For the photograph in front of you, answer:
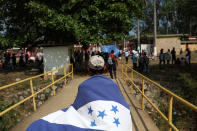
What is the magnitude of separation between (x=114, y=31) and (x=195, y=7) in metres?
13.4

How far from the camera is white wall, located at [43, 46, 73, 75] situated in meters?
15.0

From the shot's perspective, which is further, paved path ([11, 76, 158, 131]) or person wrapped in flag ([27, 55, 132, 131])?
paved path ([11, 76, 158, 131])

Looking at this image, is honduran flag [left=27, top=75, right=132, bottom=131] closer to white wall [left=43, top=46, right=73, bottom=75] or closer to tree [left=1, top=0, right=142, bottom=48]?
tree [left=1, top=0, right=142, bottom=48]

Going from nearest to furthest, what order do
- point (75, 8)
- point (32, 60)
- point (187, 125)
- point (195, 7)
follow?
point (187, 125) → point (75, 8) → point (195, 7) → point (32, 60)

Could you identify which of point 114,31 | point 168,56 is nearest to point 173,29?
point 168,56

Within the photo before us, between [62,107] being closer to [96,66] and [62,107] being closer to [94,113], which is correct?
[96,66]

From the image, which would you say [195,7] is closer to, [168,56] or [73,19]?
[168,56]

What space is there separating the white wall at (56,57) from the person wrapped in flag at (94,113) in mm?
13215

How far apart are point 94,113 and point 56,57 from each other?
45.0ft

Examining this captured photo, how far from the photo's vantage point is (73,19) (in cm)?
1247

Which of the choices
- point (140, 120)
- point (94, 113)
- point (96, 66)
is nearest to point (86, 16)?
point (140, 120)

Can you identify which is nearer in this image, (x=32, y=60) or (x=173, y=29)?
(x=32, y=60)

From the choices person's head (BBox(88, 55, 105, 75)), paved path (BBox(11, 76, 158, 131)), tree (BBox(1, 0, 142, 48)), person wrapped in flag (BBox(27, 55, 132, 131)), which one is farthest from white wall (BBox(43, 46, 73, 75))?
person wrapped in flag (BBox(27, 55, 132, 131))

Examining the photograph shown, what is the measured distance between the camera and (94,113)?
6.08ft
